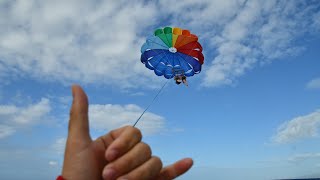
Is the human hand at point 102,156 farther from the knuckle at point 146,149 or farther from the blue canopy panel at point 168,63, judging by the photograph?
the blue canopy panel at point 168,63

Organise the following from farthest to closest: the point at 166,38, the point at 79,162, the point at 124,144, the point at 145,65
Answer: the point at 145,65 < the point at 166,38 < the point at 79,162 < the point at 124,144

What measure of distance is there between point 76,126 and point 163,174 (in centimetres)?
61

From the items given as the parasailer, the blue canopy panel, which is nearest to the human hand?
the parasailer

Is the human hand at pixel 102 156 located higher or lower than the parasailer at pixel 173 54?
lower

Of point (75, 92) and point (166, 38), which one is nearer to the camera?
point (75, 92)

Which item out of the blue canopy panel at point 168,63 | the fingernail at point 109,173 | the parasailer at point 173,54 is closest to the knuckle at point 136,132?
the fingernail at point 109,173

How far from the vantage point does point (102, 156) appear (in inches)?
84.8

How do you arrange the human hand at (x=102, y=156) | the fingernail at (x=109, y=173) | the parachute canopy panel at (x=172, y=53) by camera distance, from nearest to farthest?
the fingernail at (x=109, y=173), the human hand at (x=102, y=156), the parachute canopy panel at (x=172, y=53)

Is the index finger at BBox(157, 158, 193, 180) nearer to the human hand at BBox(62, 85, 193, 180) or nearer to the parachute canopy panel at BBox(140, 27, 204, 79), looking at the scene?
the human hand at BBox(62, 85, 193, 180)

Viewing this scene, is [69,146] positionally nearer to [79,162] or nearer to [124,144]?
[79,162]

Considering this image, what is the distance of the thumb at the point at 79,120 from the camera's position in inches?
79.4

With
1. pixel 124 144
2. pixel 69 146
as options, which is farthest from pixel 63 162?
pixel 124 144

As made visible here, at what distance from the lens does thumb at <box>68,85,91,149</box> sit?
2.02 m

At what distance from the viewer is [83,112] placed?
2.05 meters
